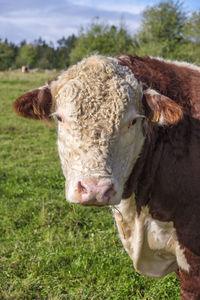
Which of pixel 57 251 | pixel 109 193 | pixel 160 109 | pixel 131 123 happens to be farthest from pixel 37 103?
pixel 57 251

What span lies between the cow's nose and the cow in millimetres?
68

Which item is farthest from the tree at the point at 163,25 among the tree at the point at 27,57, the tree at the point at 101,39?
the tree at the point at 27,57

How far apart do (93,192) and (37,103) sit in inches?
41.8

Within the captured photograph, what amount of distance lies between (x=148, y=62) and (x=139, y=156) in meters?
0.84

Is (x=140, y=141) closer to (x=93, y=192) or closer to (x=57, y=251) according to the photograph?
(x=93, y=192)

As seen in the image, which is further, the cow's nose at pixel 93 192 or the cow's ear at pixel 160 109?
the cow's ear at pixel 160 109

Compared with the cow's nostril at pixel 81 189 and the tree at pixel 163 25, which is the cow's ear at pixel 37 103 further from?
the tree at pixel 163 25

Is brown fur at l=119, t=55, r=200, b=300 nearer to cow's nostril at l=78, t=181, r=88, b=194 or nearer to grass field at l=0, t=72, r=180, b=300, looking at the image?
cow's nostril at l=78, t=181, r=88, b=194

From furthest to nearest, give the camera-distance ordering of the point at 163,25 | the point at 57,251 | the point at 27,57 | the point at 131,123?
1. the point at 27,57
2. the point at 163,25
3. the point at 57,251
4. the point at 131,123

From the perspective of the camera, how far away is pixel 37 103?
2.89 metres

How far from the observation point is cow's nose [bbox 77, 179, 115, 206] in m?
2.17

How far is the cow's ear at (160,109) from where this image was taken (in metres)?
2.61

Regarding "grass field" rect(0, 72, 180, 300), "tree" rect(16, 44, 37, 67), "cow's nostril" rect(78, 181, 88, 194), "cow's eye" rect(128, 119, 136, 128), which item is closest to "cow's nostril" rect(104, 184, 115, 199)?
"cow's nostril" rect(78, 181, 88, 194)

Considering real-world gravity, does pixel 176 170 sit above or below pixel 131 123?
below
